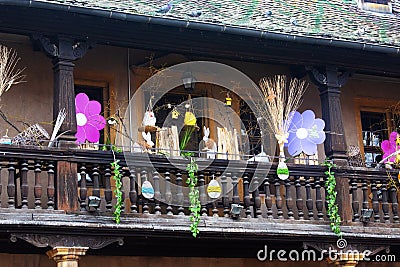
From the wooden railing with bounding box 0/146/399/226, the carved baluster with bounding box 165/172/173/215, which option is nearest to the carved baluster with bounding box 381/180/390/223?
the wooden railing with bounding box 0/146/399/226

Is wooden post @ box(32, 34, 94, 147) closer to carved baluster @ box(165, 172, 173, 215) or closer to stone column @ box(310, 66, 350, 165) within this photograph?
carved baluster @ box(165, 172, 173, 215)

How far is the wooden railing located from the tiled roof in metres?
1.85

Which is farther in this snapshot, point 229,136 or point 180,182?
point 229,136

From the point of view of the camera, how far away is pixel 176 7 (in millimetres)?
13578

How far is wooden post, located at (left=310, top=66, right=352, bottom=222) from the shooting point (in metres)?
13.8

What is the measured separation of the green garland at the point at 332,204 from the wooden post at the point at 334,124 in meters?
0.15

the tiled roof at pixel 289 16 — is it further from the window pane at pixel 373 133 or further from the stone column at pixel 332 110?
the window pane at pixel 373 133

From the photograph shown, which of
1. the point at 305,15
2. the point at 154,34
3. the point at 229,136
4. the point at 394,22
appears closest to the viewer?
the point at 154,34

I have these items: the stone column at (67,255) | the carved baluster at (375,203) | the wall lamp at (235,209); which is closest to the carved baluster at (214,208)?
the wall lamp at (235,209)

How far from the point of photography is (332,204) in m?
13.6

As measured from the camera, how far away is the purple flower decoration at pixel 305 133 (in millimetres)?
14000

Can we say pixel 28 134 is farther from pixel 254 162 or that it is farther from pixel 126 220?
pixel 254 162

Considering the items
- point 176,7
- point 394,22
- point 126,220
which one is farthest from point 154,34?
point 394,22

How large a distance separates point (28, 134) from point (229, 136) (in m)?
3.12
